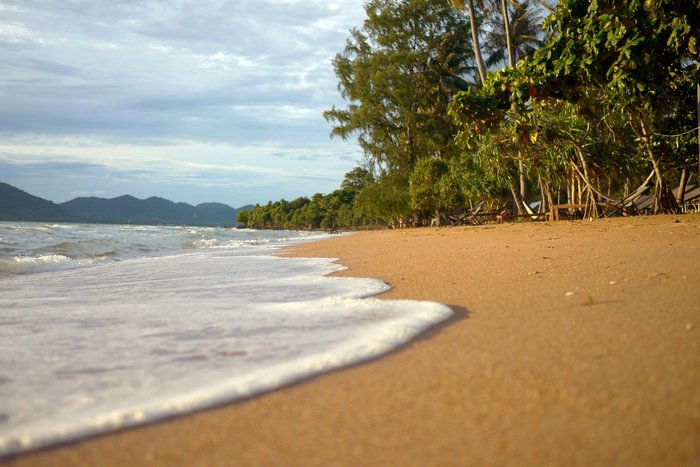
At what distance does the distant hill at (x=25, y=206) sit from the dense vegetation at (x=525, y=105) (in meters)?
123

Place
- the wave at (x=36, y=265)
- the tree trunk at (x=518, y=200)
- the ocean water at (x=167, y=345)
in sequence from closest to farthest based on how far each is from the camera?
the ocean water at (x=167, y=345), the wave at (x=36, y=265), the tree trunk at (x=518, y=200)

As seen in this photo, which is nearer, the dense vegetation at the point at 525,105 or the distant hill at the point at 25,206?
the dense vegetation at the point at 525,105

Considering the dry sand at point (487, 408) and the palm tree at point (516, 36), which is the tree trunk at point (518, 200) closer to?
the palm tree at point (516, 36)

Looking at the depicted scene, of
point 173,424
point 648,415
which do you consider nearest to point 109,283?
point 173,424

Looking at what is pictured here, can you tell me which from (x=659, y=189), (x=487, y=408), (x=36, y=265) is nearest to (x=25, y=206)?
(x=36, y=265)

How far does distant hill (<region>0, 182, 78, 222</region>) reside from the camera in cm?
13177

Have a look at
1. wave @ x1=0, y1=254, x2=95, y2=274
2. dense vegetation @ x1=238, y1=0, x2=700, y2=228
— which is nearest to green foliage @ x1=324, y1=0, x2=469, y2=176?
dense vegetation @ x1=238, y1=0, x2=700, y2=228

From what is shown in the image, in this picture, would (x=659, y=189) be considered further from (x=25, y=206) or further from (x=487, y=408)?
(x=25, y=206)

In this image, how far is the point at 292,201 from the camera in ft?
381

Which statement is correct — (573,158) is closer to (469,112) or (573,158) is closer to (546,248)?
(469,112)

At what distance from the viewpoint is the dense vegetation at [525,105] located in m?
8.48

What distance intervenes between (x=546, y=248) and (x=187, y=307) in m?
4.71

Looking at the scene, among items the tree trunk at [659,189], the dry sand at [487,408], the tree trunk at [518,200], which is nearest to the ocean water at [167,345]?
the dry sand at [487,408]

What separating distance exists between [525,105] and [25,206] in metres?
158
